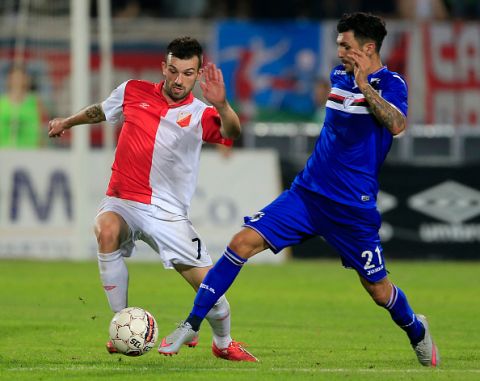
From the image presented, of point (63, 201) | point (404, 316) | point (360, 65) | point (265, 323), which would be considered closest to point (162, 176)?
point (360, 65)

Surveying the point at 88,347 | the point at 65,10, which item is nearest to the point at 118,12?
the point at 65,10

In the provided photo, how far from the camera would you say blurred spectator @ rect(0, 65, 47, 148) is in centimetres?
1895

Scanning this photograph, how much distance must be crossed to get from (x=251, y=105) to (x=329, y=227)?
1406 cm

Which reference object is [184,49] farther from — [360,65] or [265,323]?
[265,323]

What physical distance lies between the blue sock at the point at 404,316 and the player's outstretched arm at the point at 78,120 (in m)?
2.55

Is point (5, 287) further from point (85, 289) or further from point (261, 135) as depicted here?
point (261, 135)

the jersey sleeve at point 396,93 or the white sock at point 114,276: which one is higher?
the jersey sleeve at point 396,93

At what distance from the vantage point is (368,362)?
8734 millimetres

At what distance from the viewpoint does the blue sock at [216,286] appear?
27.3 ft

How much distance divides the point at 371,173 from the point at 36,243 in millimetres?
10748

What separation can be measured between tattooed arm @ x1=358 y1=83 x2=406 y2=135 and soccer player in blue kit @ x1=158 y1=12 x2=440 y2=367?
0.21m

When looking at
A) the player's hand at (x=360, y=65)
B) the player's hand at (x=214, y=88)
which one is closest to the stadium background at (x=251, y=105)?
the player's hand at (x=214, y=88)

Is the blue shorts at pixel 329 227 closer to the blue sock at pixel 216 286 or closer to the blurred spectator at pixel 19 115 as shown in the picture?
the blue sock at pixel 216 286

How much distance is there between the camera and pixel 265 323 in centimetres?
1154
